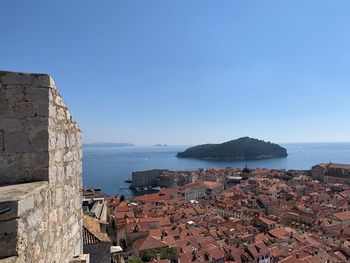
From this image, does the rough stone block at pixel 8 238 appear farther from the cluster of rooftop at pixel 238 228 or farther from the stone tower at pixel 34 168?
the cluster of rooftop at pixel 238 228

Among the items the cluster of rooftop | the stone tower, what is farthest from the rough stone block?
the cluster of rooftop

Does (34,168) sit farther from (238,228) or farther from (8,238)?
(238,228)

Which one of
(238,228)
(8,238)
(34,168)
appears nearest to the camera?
(8,238)

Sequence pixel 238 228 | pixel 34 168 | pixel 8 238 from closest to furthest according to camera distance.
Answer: pixel 8 238
pixel 34 168
pixel 238 228

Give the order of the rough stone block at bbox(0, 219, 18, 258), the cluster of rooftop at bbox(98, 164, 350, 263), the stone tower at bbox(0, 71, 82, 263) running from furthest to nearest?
the cluster of rooftop at bbox(98, 164, 350, 263)
the stone tower at bbox(0, 71, 82, 263)
the rough stone block at bbox(0, 219, 18, 258)

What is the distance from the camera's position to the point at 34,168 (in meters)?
2.74

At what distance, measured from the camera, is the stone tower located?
220 cm

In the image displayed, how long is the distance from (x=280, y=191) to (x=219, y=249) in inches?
2021

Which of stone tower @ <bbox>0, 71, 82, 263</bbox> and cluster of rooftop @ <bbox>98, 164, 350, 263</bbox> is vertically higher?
stone tower @ <bbox>0, 71, 82, 263</bbox>

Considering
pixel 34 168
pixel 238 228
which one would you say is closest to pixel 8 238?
pixel 34 168

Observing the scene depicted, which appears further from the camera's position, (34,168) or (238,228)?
(238,228)

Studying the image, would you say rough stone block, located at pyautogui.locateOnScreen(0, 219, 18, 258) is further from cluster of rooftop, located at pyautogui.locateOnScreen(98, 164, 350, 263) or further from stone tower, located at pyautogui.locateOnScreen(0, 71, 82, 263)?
→ cluster of rooftop, located at pyautogui.locateOnScreen(98, 164, 350, 263)

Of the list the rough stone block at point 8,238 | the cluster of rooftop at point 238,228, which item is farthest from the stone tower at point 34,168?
the cluster of rooftop at point 238,228

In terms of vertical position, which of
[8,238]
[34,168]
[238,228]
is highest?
[34,168]
